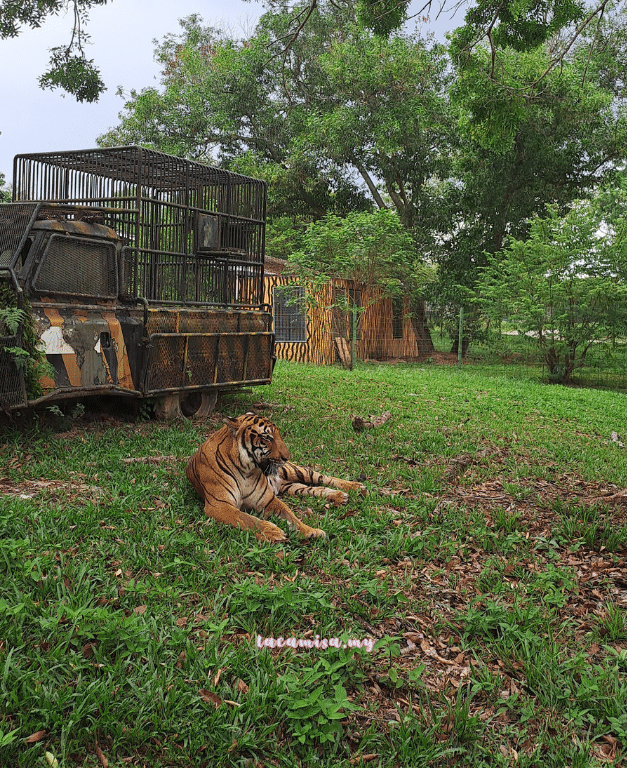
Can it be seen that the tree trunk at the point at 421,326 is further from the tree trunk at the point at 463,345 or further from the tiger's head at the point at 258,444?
the tiger's head at the point at 258,444

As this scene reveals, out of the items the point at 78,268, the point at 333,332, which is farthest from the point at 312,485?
the point at 333,332

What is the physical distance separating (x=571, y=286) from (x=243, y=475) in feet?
43.5

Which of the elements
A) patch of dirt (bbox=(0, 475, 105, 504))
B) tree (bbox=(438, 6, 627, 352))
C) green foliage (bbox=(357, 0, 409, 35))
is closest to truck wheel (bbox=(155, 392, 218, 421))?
patch of dirt (bbox=(0, 475, 105, 504))

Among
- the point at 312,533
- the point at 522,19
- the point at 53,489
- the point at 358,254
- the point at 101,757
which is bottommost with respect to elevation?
the point at 101,757

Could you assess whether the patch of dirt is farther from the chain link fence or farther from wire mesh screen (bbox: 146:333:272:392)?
the chain link fence

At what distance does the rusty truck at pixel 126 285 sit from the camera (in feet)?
22.2

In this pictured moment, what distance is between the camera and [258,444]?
4.81 metres

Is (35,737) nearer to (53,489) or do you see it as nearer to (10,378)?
(53,489)

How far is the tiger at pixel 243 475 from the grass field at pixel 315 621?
0.15 meters

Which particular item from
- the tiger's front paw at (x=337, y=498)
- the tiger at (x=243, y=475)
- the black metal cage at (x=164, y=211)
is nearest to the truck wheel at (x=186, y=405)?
the black metal cage at (x=164, y=211)

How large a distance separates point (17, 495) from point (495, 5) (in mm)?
7349

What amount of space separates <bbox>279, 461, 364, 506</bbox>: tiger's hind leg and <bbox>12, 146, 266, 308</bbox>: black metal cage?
11.4ft

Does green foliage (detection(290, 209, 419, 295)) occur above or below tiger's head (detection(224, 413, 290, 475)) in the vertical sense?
above

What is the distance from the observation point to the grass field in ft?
8.84
